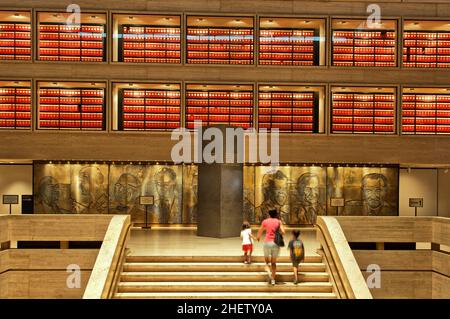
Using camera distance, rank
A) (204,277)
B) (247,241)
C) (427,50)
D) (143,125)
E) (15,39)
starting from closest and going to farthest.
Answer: (204,277) < (247,241) < (15,39) < (143,125) < (427,50)

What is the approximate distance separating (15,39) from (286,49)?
9238mm

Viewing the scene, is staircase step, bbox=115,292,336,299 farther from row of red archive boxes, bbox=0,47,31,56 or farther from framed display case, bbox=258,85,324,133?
row of red archive boxes, bbox=0,47,31,56

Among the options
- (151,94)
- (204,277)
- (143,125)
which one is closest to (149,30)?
(151,94)

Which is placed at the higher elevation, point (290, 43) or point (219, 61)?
point (290, 43)

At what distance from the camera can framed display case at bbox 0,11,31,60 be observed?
19078 mm

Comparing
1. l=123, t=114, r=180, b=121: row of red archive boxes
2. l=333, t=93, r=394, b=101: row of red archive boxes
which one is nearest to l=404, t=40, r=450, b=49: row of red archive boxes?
l=333, t=93, r=394, b=101: row of red archive boxes

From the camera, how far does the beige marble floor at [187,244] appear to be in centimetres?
1347

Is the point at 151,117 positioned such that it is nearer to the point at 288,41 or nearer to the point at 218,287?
the point at 288,41

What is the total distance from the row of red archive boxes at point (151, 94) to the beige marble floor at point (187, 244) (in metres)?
4.77

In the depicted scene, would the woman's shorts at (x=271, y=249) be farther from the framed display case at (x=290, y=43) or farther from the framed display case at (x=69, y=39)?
the framed display case at (x=69, y=39)

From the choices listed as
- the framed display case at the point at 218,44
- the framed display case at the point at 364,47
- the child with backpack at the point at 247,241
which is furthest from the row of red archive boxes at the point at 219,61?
the child with backpack at the point at 247,241

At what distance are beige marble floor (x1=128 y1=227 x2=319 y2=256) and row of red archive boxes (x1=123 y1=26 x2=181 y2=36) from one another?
22.6 feet

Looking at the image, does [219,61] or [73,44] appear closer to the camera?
[73,44]

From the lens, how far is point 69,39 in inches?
758
